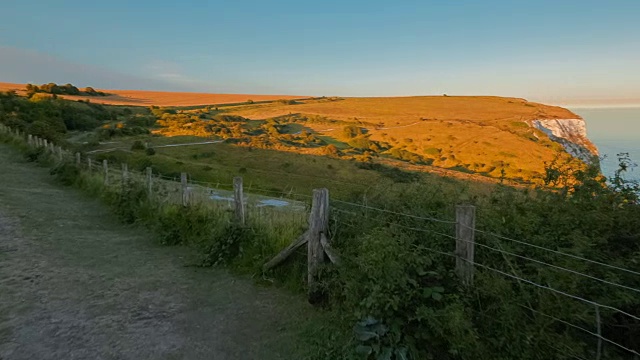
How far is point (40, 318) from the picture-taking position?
5.68 m

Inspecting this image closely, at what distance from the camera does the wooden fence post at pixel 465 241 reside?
455cm

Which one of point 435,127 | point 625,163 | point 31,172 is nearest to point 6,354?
point 625,163

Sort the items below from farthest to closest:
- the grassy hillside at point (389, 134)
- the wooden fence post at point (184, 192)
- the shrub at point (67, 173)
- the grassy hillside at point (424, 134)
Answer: the grassy hillside at point (424, 134) < the grassy hillside at point (389, 134) < the shrub at point (67, 173) < the wooden fence post at point (184, 192)

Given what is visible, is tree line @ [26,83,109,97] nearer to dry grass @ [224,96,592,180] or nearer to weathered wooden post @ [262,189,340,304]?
dry grass @ [224,96,592,180]

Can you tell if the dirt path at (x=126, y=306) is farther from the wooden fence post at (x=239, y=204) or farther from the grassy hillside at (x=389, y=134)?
the grassy hillside at (x=389, y=134)

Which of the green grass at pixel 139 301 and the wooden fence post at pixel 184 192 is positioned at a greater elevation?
the wooden fence post at pixel 184 192

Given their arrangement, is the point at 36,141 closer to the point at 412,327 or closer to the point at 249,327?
the point at 249,327

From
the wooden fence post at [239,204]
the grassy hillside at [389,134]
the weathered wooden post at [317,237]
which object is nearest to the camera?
the weathered wooden post at [317,237]

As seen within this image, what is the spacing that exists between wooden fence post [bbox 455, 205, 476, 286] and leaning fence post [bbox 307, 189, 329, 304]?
7.03 feet

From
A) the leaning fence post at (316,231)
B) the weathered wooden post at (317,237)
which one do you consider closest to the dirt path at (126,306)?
the weathered wooden post at (317,237)

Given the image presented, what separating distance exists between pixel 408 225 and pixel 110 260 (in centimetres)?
613

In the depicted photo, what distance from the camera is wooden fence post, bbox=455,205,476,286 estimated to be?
455cm

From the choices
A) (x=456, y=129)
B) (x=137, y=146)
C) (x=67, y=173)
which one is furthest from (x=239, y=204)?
(x=456, y=129)

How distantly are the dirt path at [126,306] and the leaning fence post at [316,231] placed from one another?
508 millimetres
